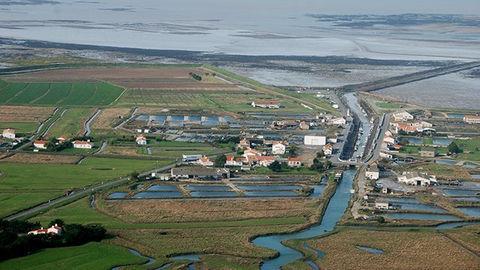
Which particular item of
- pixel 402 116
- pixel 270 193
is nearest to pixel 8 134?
pixel 270 193

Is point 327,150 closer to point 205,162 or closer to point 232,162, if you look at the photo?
point 232,162

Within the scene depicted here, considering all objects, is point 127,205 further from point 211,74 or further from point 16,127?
point 211,74

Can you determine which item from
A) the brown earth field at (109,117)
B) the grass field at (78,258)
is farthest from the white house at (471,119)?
the grass field at (78,258)

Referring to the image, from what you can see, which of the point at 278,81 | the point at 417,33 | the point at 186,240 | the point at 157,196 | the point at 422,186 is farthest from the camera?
the point at 417,33

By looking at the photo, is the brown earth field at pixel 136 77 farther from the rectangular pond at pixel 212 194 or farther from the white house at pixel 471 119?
the rectangular pond at pixel 212 194

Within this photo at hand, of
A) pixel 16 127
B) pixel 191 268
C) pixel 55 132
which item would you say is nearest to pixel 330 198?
pixel 191 268

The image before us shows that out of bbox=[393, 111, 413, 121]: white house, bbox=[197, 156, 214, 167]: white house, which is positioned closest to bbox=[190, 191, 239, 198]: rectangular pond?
bbox=[197, 156, 214, 167]: white house
